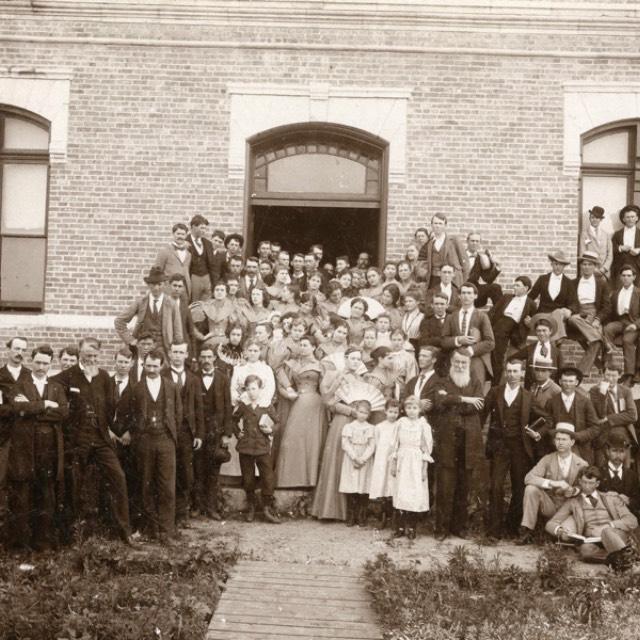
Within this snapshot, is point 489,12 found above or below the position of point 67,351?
above

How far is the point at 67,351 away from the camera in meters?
9.25

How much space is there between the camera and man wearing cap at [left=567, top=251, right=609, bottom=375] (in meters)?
11.1

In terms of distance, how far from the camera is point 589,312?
1134 cm

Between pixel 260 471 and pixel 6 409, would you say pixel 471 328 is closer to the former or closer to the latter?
pixel 260 471

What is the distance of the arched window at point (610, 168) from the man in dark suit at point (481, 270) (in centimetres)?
188

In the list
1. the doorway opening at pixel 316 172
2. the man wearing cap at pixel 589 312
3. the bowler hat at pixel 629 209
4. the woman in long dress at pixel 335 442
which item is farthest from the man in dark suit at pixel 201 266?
the bowler hat at pixel 629 209

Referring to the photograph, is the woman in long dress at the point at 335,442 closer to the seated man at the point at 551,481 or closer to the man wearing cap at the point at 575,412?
the seated man at the point at 551,481

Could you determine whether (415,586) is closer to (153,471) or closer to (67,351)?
(153,471)

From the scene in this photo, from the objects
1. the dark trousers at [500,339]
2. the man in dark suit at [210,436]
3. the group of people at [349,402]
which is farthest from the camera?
the dark trousers at [500,339]

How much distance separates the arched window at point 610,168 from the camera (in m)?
13.0

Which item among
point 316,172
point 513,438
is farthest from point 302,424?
point 316,172

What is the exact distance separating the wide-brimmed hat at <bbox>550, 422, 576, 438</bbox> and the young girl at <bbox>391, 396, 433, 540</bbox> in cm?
121

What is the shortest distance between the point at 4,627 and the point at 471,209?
A: 7944 mm

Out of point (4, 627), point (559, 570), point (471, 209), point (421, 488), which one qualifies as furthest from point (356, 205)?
point (4, 627)
